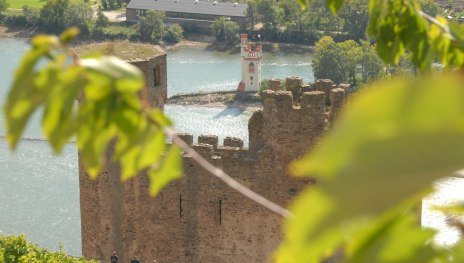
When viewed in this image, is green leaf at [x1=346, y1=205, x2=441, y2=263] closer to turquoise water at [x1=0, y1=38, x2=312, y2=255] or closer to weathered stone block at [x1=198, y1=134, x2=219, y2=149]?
turquoise water at [x1=0, y1=38, x2=312, y2=255]

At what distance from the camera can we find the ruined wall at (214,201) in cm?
777

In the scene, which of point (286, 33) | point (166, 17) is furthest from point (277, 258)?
point (166, 17)

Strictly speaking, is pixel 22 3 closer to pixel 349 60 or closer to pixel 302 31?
pixel 302 31

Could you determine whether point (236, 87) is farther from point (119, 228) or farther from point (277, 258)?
point (277, 258)

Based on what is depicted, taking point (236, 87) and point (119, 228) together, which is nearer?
point (119, 228)

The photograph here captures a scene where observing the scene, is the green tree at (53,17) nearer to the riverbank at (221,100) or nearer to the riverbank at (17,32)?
the riverbank at (17,32)

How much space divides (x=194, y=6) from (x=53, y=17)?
8.21 metres

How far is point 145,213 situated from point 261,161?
131 cm

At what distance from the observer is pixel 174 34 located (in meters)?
42.3

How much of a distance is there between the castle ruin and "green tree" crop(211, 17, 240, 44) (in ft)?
110

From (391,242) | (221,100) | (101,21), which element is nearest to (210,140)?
(391,242)

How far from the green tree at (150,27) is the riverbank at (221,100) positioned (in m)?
11.2

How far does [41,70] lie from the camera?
1.27 meters

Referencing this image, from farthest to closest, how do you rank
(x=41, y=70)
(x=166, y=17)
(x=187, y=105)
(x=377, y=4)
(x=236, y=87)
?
(x=166, y=17), (x=236, y=87), (x=187, y=105), (x=377, y=4), (x=41, y=70)
